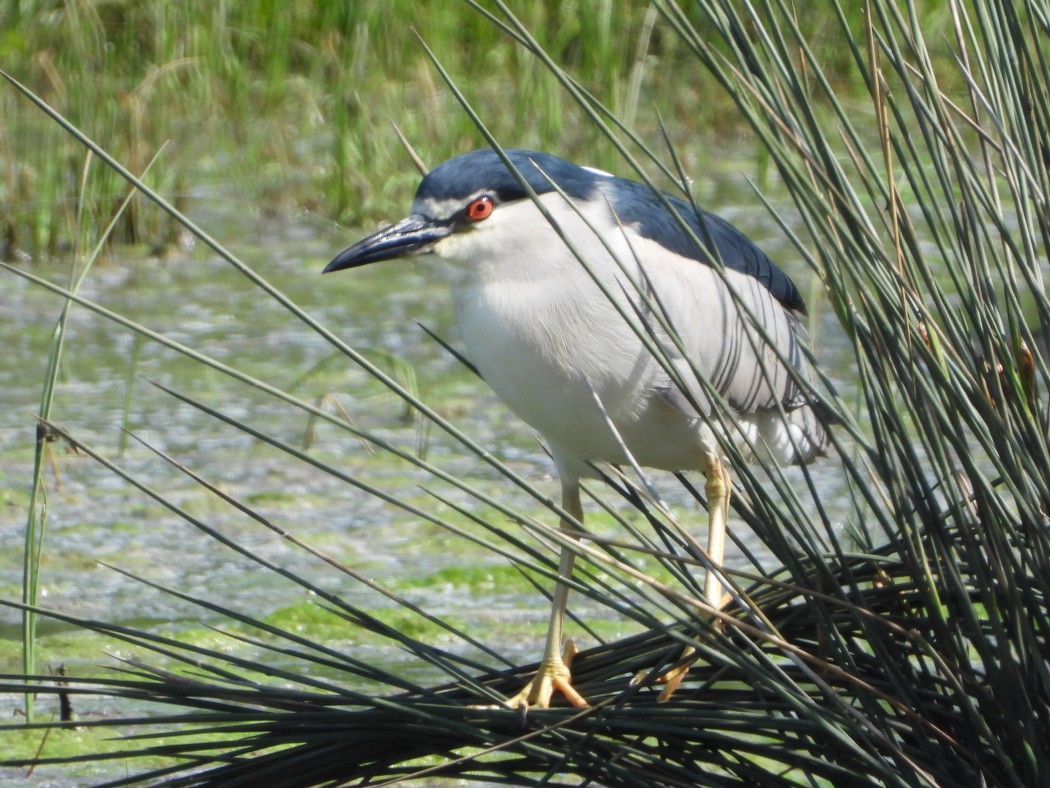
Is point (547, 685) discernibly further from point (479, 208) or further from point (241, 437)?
point (241, 437)

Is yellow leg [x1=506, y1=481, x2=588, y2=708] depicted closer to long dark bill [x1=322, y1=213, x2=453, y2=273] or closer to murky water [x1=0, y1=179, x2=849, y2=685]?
long dark bill [x1=322, y1=213, x2=453, y2=273]

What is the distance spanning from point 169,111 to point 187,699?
4419 millimetres

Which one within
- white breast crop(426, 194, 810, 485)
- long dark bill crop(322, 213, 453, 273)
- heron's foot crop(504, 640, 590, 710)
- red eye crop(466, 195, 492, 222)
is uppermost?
red eye crop(466, 195, 492, 222)

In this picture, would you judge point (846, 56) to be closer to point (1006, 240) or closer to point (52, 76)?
point (52, 76)

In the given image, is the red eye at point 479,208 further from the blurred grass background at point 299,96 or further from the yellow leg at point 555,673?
the blurred grass background at point 299,96

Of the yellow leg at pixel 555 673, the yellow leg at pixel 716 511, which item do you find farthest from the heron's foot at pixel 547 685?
the yellow leg at pixel 716 511


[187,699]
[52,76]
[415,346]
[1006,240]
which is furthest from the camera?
[52,76]

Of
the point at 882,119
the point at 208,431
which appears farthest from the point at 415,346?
the point at 882,119

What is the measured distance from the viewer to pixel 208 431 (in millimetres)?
3895

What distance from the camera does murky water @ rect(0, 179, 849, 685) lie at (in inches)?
123

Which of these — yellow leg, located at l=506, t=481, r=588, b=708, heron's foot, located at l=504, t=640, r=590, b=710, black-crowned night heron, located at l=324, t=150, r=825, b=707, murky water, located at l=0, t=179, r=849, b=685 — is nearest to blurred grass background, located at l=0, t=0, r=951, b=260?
murky water, located at l=0, t=179, r=849, b=685

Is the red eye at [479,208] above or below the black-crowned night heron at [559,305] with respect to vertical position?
above

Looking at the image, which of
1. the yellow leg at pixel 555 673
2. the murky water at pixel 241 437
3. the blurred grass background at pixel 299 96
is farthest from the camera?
the blurred grass background at pixel 299 96

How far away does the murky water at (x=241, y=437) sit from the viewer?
10.3 ft
